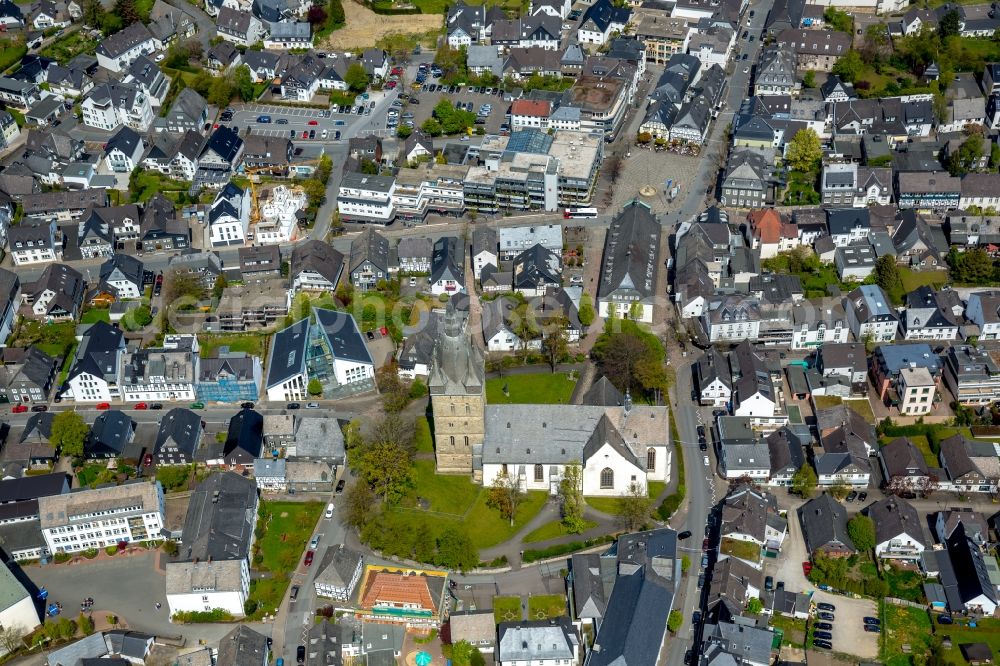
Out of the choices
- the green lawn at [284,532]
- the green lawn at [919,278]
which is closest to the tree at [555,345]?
the green lawn at [284,532]

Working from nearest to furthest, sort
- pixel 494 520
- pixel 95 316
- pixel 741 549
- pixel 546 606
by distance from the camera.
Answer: pixel 546 606 < pixel 741 549 < pixel 494 520 < pixel 95 316

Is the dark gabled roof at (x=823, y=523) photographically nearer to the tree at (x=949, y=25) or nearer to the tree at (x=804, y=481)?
the tree at (x=804, y=481)

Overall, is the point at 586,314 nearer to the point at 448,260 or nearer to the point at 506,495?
the point at 448,260

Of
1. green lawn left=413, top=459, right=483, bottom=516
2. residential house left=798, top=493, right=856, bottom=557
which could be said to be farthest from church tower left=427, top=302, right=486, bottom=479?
residential house left=798, top=493, right=856, bottom=557

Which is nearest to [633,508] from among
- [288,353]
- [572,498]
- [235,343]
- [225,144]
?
[572,498]

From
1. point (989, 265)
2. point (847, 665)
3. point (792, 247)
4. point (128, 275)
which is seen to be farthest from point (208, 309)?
point (989, 265)

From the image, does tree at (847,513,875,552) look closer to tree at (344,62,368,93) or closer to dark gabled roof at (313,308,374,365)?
dark gabled roof at (313,308,374,365)

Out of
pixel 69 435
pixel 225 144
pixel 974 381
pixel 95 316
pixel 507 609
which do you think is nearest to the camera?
pixel 507 609
